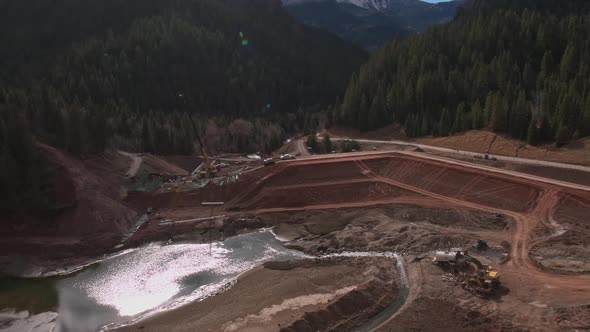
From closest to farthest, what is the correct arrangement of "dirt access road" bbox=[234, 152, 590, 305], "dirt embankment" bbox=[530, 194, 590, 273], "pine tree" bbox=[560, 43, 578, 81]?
"dirt embankment" bbox=[530, 194, 590, 273] < "dirt access road" bbox=[234, 152, 590, 305] < "pine tree" bbox=[560, 43, 578, 81]

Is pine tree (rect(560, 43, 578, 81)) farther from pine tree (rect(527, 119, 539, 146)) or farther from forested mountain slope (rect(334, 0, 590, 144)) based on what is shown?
pine tree (rect(527, 119, 539, 146))

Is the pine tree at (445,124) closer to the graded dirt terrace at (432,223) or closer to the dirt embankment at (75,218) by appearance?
the graded dirt terrace at (432,223)

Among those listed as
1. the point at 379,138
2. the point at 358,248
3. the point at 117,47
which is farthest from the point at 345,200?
the point at 117,47

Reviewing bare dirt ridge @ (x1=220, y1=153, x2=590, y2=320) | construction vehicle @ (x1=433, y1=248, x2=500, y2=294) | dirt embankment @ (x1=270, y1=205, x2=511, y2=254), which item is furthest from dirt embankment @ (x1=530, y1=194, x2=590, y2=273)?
construction vehicle @ (x1=433, y1=248, x2=500, y2=294)

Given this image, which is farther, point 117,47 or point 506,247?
point 117,47

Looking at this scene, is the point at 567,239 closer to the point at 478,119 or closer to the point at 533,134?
the point at 533,134

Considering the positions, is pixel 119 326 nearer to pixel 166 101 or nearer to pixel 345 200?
pixel 345 200
